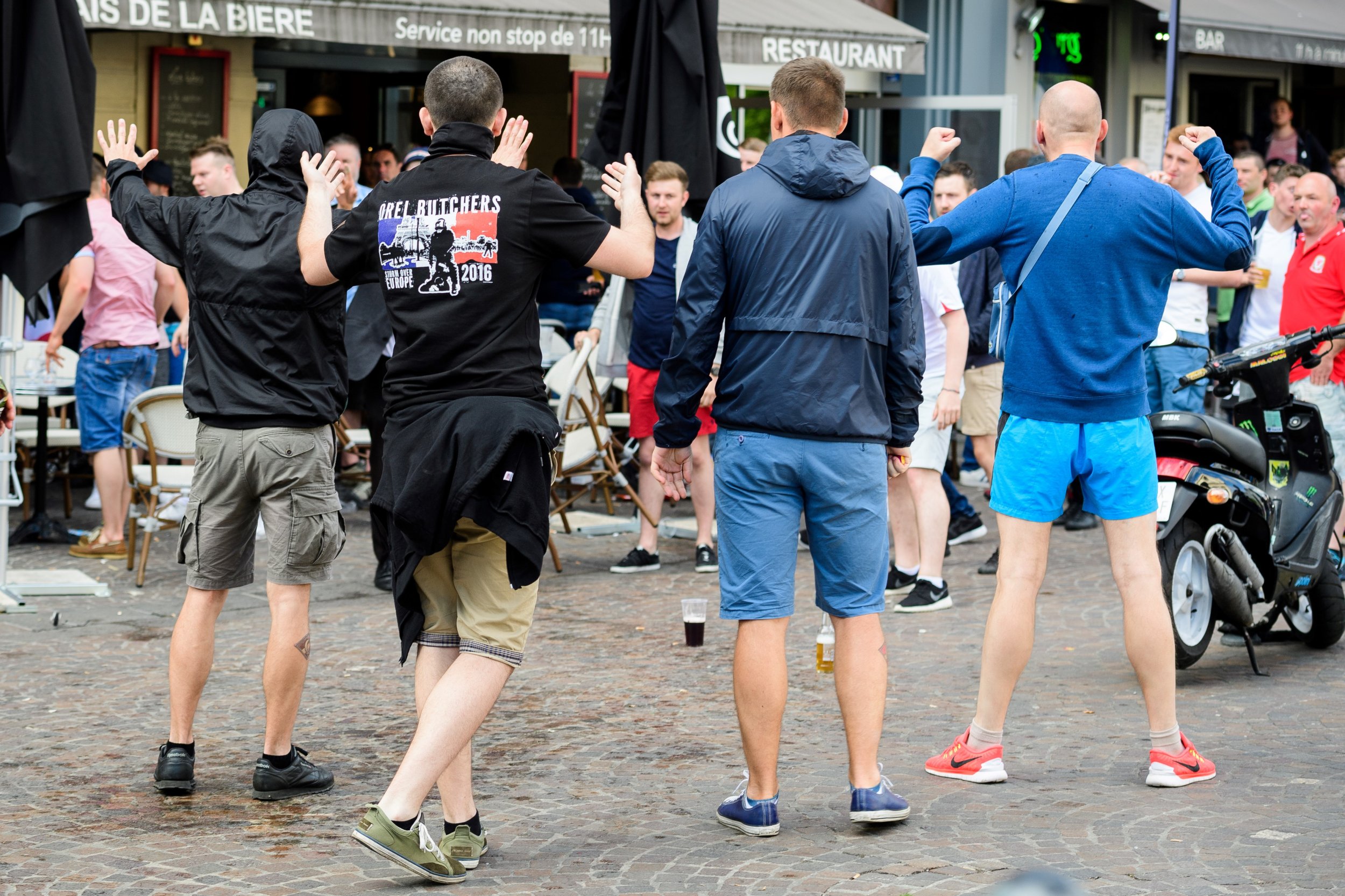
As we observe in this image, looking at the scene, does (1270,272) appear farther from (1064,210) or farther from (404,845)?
(404,845)

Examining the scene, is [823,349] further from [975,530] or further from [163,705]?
[975,530]

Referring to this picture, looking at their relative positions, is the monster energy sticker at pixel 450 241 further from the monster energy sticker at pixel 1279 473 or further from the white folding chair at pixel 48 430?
the white folding chair at pixel 48 430

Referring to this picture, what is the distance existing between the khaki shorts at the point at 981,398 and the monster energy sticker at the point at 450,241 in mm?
5491

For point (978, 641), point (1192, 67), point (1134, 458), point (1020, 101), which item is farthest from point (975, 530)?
point (1192, 67)

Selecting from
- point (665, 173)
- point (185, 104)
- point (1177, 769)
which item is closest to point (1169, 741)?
point (1177, 769)

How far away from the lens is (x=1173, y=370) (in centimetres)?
962

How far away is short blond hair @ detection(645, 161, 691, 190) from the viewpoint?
8.53 meters

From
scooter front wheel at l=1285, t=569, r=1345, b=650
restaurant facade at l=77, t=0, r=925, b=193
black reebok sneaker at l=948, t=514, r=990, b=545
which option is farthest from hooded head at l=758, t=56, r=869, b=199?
restaurant facade at l=77, t=0, r=925, b=193

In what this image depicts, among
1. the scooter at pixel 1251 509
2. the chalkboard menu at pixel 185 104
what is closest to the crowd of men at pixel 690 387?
the scooter at pixel 1251 509

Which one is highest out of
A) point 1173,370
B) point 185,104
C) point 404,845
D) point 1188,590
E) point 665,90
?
point 185,104

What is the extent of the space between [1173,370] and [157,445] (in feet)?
17.7

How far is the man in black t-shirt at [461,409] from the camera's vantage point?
4.21 m

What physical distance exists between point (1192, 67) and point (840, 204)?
15.6m

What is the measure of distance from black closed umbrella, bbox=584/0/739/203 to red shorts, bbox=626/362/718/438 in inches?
38.1
